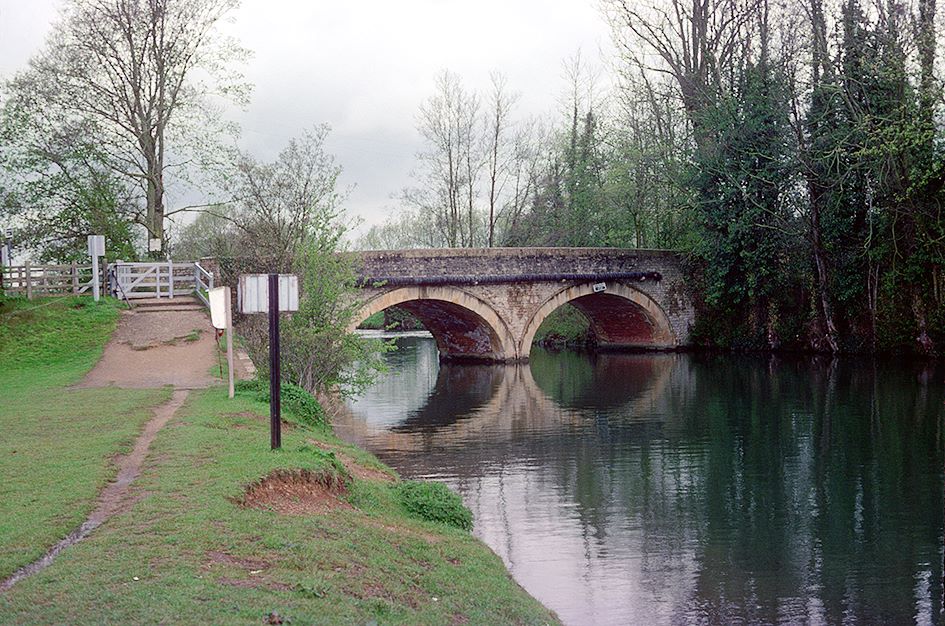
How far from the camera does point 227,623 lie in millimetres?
5508

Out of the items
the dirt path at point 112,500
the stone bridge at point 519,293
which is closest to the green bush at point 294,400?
the dirt path at point 112,500

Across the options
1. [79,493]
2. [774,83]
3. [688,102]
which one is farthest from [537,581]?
[688,102]

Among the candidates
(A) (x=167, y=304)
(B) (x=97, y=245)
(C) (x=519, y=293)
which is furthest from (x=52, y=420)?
(C) (x=519, y=293)

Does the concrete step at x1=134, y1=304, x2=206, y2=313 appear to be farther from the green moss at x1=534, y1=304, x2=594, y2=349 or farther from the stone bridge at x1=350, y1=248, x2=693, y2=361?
the green moss at x1=534, y1=304, x2=594, y2=349

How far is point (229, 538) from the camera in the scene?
7305mm

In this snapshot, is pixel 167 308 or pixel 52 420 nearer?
pixel 52 420

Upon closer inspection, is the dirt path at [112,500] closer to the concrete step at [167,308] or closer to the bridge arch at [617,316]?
the concrete step at [167,308]

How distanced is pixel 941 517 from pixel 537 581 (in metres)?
5.76

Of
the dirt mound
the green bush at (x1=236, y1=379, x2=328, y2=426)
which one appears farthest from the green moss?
the dirt mound

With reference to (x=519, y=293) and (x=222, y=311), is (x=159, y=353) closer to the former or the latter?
(x=222, y=311)

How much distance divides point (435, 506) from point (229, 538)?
387 centimetres

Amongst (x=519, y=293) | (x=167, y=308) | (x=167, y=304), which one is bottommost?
(x=167, y=308)

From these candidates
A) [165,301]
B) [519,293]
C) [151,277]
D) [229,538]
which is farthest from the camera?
[519,293]

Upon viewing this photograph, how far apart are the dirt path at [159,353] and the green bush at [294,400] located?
41.2 inches
